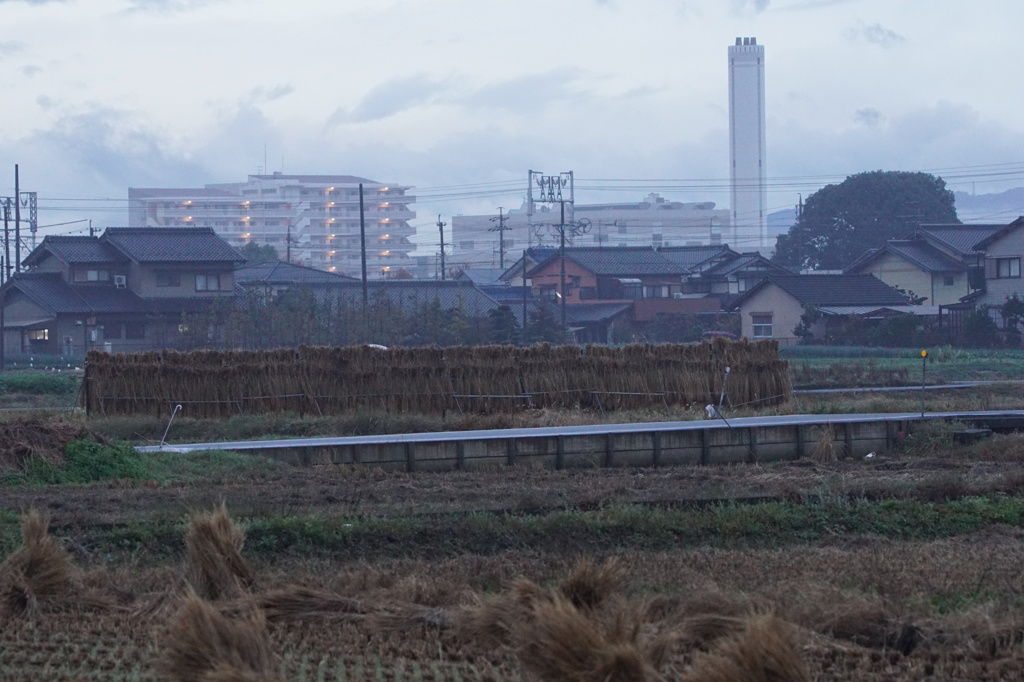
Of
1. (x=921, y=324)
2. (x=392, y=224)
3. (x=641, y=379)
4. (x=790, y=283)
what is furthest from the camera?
(x=392, y=224)

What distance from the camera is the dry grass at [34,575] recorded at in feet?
24.1

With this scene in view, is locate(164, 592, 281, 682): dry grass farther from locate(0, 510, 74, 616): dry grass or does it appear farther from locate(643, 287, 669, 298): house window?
locate(643, 287, 669, 298): house window

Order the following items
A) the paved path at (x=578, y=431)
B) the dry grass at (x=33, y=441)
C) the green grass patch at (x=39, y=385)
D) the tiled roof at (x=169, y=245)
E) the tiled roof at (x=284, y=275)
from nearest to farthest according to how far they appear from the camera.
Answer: the dry grass at (x=33, y=441) < the paved path at (x=578, y=431) < the green grass patch at (x=39, y=385) < the tiled roof at (x=169, y=245) < the tiled roof at (x=284, y=275)

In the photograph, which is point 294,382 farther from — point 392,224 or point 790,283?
point 392,224

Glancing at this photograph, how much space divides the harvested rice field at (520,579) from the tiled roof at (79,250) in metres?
33.8

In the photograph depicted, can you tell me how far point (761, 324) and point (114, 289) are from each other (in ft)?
87.1

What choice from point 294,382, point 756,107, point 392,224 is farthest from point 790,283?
point 392,224

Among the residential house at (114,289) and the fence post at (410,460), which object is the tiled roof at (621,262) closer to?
the residential house at (114,289)

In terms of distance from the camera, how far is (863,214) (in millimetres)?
64625

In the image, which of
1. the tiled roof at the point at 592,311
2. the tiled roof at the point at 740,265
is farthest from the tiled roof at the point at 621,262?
the tiled roof at the point at 592,311

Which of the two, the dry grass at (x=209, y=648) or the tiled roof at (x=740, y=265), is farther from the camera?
the tiled roof at (x=740, y=265)

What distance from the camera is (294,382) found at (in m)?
21.8

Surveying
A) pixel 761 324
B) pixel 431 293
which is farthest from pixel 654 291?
pixel 431 293

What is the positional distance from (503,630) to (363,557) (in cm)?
344
